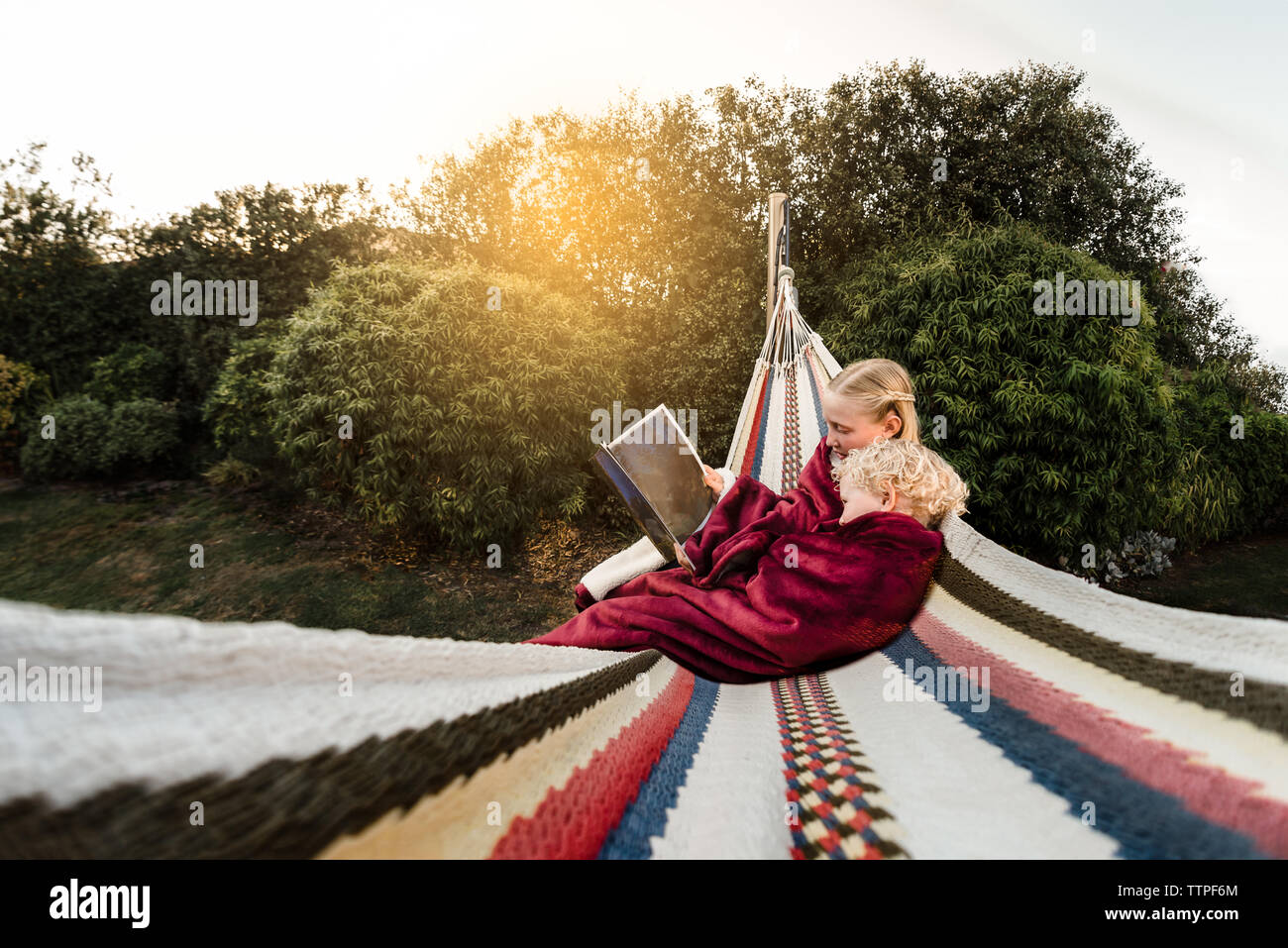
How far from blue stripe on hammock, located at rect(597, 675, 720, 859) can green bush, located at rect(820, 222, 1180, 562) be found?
3507 mm

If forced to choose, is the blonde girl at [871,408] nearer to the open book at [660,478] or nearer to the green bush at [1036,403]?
the open book at [660,478]

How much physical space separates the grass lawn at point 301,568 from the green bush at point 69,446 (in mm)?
167

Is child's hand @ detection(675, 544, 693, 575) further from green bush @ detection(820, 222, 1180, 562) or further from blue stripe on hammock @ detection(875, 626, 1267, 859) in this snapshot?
green bush @ detection(820, 222, 1180, 562)

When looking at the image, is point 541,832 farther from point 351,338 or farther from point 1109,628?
point 351,338

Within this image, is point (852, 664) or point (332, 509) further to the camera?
point (332, 509)

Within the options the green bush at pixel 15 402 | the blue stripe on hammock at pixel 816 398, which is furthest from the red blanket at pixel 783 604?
the green bush at pixel 15 402

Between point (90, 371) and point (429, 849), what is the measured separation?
8.39 meters

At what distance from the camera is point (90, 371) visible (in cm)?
630

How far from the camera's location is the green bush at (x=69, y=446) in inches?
222

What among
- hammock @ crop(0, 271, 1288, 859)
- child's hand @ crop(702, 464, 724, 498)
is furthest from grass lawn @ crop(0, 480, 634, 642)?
hammock @ crop(0, 271, 1288, 859)

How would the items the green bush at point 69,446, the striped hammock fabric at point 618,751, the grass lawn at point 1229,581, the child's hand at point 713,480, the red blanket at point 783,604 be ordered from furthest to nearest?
the green bush at point 69,446 < the grass lawn at point 1229,581 < the child's hand at point 713,480 < the red blanket at point 783,604 < the striped hammock fabric at point 618,751

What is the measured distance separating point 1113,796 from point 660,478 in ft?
4.55

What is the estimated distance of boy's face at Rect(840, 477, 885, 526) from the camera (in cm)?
132
